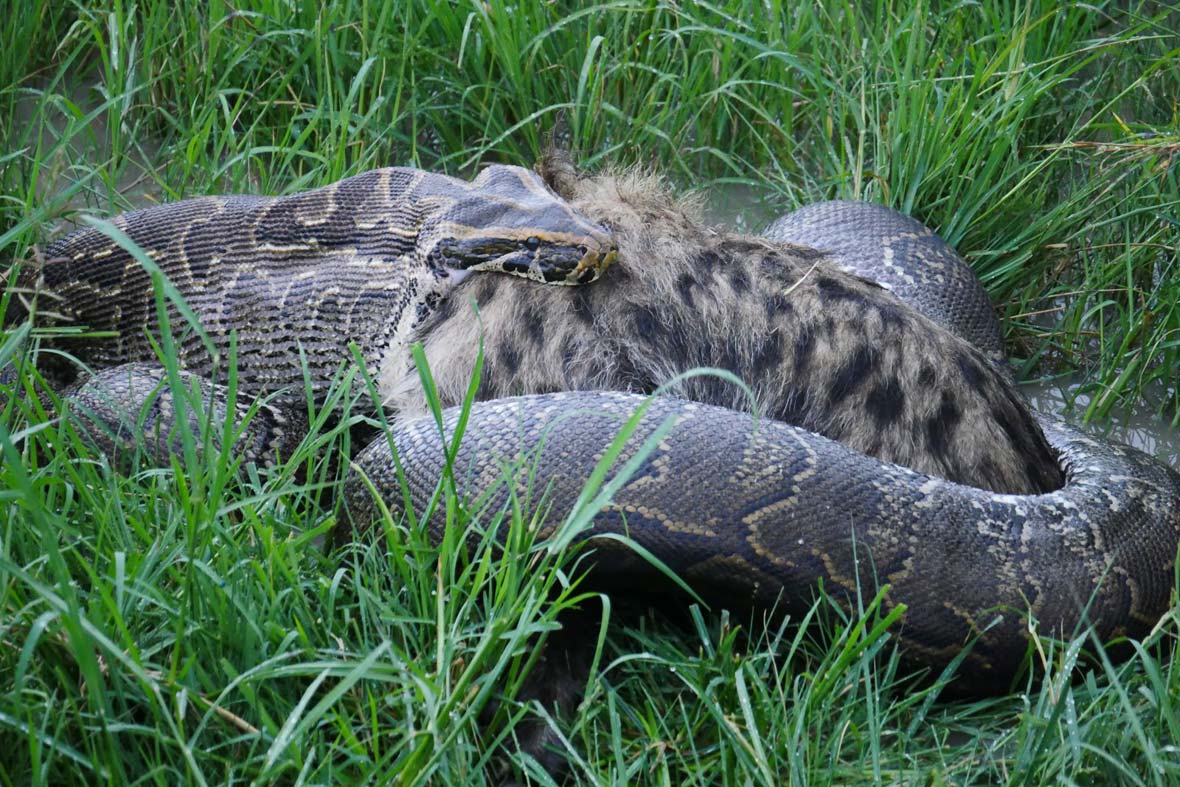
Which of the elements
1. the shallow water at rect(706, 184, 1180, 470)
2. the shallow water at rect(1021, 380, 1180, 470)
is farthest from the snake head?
the shallow water at rect(1021, 380, 1180, 470)

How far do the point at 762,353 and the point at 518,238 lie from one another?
81 cm

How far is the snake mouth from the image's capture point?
164 inches

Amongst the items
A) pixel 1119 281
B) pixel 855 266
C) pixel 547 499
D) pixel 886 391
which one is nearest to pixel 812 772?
pixel 547 499

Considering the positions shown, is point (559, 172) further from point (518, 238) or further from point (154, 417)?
point (154, 417)

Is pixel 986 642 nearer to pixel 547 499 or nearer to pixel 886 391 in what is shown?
pixel 886 391

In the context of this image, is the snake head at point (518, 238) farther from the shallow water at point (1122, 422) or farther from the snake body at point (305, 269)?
the shallow water at point (1122, 422)

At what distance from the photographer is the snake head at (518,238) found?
418 centimetres

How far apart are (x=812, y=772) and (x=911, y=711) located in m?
0.52

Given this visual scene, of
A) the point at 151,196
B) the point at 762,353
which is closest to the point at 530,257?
the point at 762,353

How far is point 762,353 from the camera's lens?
4086 mm

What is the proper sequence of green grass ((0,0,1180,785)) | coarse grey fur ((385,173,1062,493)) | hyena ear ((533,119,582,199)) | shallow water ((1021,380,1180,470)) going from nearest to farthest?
green grass ((0,0,1180,785)) → coarse grey fur ((385,173,1062,493)) → hyena ear ((533,119,582,199)) → shallow water ((1021,380,1180,470))

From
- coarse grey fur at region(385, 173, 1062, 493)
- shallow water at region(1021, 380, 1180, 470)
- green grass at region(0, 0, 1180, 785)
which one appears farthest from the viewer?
shallow water at region(1021, 380, 1180, 470)

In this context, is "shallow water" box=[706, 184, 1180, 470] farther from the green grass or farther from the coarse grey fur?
the coarse grey fur

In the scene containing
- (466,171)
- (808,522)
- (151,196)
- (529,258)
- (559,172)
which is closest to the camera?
(808,522)
